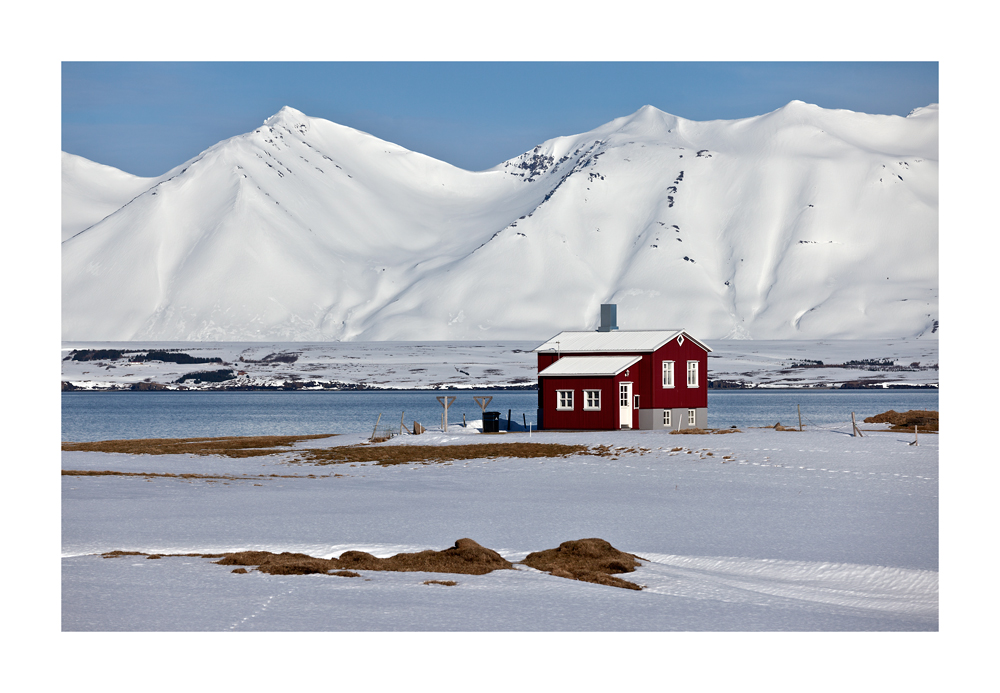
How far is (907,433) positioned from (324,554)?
36.1 m

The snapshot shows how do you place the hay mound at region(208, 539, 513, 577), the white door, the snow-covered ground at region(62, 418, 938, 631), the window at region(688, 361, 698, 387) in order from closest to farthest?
the snow-covered ground at region(62, 418, 938, 631) < the hay mound at region(208, 539, 513, 577) < the white door < the window at region(688, 361, 698, 387)

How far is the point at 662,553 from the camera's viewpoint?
71.4 ft

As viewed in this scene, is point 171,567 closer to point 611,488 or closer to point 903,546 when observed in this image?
point 903,546

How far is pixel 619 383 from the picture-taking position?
54719mm

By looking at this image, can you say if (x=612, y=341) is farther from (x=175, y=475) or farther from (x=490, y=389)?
(x=490, y=389)

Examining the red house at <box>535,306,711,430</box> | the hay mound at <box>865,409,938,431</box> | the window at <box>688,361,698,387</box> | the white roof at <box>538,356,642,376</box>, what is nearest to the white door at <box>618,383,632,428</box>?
the red house at <box>535,306,711,430</box>

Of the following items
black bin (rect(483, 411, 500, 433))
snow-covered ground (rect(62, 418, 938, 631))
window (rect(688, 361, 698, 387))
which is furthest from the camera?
black bin (rect(483, 411, 500, 433))

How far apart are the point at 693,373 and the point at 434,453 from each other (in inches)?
695

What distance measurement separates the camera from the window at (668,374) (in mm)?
55969

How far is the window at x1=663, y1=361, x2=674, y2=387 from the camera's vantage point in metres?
56.0

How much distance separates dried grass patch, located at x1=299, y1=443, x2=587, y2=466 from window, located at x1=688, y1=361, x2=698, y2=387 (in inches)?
522

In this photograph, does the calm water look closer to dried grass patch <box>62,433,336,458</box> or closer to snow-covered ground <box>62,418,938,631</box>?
dried grass patch <box>62,433,336,458</box>

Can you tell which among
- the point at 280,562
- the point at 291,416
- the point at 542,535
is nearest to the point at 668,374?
the point at 542,535
